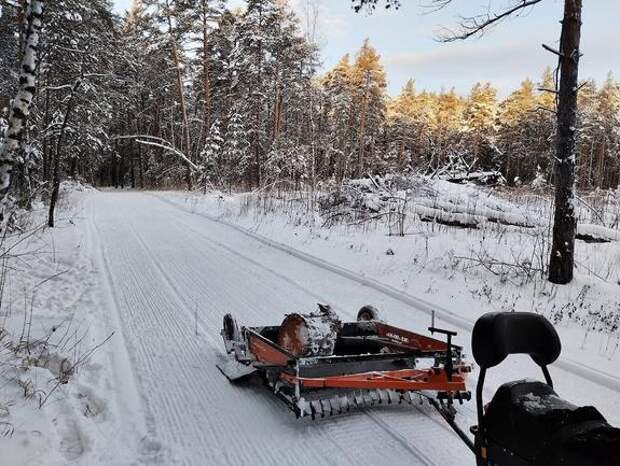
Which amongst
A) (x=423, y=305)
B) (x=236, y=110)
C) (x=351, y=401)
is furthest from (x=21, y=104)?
(x=236, y=110)

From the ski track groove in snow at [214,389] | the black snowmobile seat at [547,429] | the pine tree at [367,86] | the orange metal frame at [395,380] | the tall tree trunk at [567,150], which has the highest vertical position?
the pine tree at [367,86]

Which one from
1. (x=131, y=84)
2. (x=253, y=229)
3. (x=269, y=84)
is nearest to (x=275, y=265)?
(x=253, y=229)

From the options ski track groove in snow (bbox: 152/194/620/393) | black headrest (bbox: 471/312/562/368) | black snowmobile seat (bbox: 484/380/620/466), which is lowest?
ski track groove in snow (bbox: 152/194/620/393)

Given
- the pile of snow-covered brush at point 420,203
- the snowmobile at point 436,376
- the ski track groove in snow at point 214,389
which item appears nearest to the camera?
the snowmobile at point 436,376

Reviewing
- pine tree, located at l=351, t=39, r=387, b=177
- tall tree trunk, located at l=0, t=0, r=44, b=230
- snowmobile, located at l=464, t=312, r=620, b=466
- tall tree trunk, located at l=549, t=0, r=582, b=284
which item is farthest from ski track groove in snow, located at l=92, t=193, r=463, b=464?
pine tree, located at l=351, t=39, r=387, b=177

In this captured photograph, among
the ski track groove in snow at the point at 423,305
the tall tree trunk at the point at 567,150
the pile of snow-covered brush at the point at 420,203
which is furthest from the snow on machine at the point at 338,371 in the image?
the pile of snow-covered brush at the point at 420,203

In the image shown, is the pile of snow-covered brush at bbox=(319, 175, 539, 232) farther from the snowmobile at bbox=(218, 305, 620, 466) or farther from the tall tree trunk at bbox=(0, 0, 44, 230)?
the tall tree trunk at bbox=(0, 0, 44, 230)

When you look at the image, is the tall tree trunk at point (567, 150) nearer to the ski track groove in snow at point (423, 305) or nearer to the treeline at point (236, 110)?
the ski track groove in snow at point (423, 305)

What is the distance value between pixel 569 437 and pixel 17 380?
3.88 meters

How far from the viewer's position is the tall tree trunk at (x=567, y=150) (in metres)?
7.30

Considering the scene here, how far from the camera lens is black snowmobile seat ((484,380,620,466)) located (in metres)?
1.83

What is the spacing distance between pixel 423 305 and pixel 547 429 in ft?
16.8

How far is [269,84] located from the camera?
1207 inches

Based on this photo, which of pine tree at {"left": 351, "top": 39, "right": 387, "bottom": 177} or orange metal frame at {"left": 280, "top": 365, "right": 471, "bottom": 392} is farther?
pine tree at {"left": 351, "top": 39, "right": 387, "bottom": 177}
